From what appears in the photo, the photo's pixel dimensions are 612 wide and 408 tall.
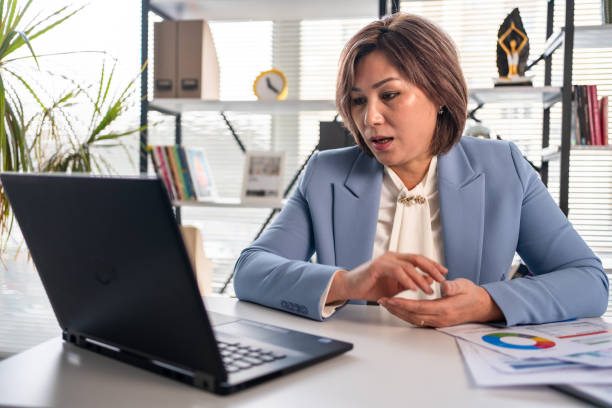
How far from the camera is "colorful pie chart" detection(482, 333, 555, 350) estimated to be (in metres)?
0.75

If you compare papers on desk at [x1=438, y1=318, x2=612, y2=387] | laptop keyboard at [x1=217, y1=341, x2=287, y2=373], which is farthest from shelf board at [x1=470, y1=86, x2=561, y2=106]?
laptop keyboard at [x1=217, y1=341, x2=287, y2=373]

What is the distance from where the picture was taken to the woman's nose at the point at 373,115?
1.20 m

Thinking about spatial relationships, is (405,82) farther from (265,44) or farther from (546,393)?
(265,44)

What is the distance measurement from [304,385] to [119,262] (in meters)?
0.24

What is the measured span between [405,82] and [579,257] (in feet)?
1.67

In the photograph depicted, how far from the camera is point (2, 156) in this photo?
219 cm

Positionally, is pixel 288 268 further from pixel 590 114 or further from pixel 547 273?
pixel 590 114

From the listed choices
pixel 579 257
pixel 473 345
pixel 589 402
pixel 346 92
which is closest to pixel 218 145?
pixel 346 92

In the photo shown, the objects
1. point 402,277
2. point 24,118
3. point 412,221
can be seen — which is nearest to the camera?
point 402,277

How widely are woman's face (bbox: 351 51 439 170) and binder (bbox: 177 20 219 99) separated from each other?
1428 millimetres

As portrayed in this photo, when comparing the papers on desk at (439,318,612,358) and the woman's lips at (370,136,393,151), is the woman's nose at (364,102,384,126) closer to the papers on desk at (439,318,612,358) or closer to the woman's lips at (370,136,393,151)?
the woman's lips at (370,136,393,151)

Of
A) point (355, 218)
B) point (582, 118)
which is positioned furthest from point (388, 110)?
point (582, 118)

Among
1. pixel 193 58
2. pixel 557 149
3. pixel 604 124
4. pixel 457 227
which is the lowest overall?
pixel 457 227

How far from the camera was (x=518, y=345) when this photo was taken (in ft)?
2.50
